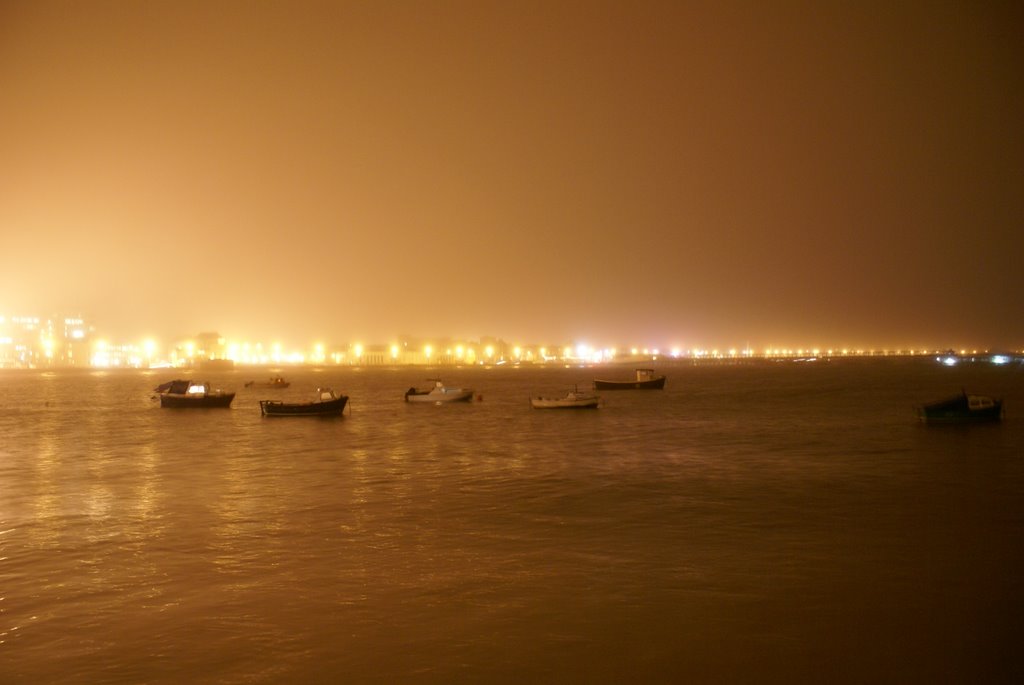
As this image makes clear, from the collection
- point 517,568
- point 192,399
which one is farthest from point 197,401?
point 517,568

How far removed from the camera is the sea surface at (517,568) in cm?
998

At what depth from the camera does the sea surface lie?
998 centimetres

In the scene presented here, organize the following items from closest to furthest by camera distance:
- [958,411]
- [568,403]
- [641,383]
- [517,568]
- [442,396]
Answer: [517,568] < [958,411] < [568,403] < [442,396] < [641,383]

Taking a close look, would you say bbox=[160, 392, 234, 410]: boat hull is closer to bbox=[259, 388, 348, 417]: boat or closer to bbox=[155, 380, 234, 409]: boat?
bbox=[155, 380, 234, 409]: boat

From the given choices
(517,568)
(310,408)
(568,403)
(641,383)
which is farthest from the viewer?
(641,383)

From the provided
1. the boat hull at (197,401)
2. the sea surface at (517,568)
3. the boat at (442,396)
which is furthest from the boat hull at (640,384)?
the sea surface at (517,568)

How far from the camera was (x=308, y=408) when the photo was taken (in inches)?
2074

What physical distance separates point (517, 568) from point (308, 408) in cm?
4084

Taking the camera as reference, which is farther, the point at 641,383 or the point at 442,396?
the point at 641,383

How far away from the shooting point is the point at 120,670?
965 cm

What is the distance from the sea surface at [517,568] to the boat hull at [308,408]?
2143cm

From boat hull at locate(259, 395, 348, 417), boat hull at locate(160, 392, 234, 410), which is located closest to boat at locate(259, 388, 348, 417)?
boat hull at locate(259, 395, 348, 417)

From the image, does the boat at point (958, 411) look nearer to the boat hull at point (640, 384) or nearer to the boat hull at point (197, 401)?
the boat hull at point (640, 384)

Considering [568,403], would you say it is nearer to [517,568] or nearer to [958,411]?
[958,411]
